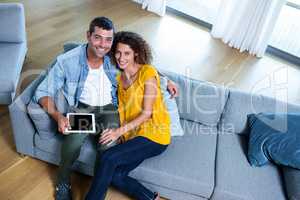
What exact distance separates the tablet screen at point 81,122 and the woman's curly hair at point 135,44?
41cm

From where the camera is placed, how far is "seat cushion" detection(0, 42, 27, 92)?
2.25 metres

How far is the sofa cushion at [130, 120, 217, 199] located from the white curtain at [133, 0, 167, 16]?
2706 millimetres

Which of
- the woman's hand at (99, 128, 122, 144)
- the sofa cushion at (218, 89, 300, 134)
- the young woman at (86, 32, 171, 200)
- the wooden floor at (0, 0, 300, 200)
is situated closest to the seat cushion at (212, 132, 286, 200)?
the sofa cushion at (218, 89, 300, 134)

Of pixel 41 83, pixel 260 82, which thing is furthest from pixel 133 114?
pixel 260 82

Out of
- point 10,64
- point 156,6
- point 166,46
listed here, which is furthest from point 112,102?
point 156,6

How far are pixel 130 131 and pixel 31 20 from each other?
240 centimetres

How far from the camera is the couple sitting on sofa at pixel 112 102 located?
178cm

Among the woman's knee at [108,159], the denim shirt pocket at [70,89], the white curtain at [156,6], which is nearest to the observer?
the woman's knee at [108,159]

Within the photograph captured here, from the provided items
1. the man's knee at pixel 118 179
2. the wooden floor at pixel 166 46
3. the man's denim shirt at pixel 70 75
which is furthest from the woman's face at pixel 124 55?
the wooden floor at pixel 166 46

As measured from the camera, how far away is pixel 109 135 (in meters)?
1.80

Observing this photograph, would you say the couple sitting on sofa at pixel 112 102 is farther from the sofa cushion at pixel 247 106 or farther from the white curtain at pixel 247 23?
the white curtain at pixel 247 23

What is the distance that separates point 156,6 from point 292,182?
3.14m

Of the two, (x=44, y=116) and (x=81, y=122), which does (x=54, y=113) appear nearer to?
(x=44, y=116)

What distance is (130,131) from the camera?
1878 mm
